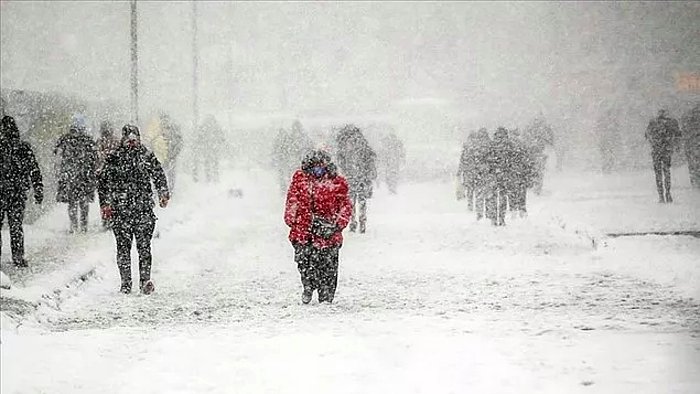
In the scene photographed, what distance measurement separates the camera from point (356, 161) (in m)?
9.12

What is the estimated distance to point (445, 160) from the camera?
9977 millimetres

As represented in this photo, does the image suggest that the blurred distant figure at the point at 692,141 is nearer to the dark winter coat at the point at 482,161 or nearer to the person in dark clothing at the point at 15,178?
the dark winter coat at the point at 482,161

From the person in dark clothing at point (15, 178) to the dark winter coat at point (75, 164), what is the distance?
3.74ft

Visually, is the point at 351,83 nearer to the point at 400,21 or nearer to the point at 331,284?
the point at 400,21

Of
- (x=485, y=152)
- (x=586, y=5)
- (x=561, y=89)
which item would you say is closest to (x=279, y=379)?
(x=586, y=5)

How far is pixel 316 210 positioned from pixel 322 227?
0.12 metres

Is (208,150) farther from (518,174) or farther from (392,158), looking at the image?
(518,174)

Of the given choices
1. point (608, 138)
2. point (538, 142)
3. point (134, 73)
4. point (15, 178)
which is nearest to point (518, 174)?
point (538, 142)

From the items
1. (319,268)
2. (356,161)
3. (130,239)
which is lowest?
(319,268)

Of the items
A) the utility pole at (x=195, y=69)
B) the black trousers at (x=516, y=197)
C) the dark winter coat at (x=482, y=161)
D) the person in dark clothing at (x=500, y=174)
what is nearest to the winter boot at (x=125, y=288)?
A: the utility pole at (x=195, y=69)

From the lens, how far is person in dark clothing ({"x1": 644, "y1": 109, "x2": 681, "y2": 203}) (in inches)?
276

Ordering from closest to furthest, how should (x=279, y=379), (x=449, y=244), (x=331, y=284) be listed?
(x=279, y=379), (x=331, y=284), (x=449, y=244)

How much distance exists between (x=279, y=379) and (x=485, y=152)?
618 centimetres

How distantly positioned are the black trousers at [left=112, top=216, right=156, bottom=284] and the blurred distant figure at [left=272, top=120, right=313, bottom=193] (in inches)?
82.6
